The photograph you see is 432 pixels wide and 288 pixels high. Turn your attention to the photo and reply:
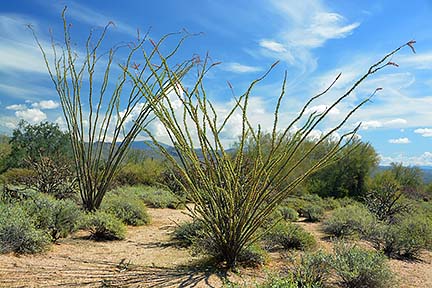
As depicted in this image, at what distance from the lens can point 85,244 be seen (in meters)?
6.72

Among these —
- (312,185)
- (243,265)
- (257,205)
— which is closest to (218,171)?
(257,205)

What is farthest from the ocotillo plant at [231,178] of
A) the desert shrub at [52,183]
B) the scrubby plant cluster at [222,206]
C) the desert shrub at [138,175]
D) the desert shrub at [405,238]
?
the desert shrub at [138,175]

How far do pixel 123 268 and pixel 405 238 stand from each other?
5.19m

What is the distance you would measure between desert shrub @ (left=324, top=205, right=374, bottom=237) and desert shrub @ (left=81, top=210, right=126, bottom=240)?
190 inches

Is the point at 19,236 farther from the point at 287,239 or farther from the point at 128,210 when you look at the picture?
the point at 287,239

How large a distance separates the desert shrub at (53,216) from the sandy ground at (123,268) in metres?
0.21

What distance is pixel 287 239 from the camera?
272 inches

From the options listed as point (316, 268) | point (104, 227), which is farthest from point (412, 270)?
point (104, 227)

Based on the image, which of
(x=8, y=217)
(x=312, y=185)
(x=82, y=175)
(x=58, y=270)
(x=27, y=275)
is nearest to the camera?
(x=27, y=275)

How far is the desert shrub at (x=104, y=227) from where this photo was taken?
724cm

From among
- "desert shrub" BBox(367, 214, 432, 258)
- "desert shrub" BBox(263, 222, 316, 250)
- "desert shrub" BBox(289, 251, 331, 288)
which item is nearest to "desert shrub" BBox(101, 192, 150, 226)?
"desert shrub" BBox(263, 222, 316, 250)

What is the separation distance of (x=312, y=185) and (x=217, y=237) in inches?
737

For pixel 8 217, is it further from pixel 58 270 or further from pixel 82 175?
pixel 82 175

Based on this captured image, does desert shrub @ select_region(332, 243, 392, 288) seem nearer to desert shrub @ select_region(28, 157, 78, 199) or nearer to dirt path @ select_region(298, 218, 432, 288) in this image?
dirt path @ select_region(298, 218, 432, 288)
